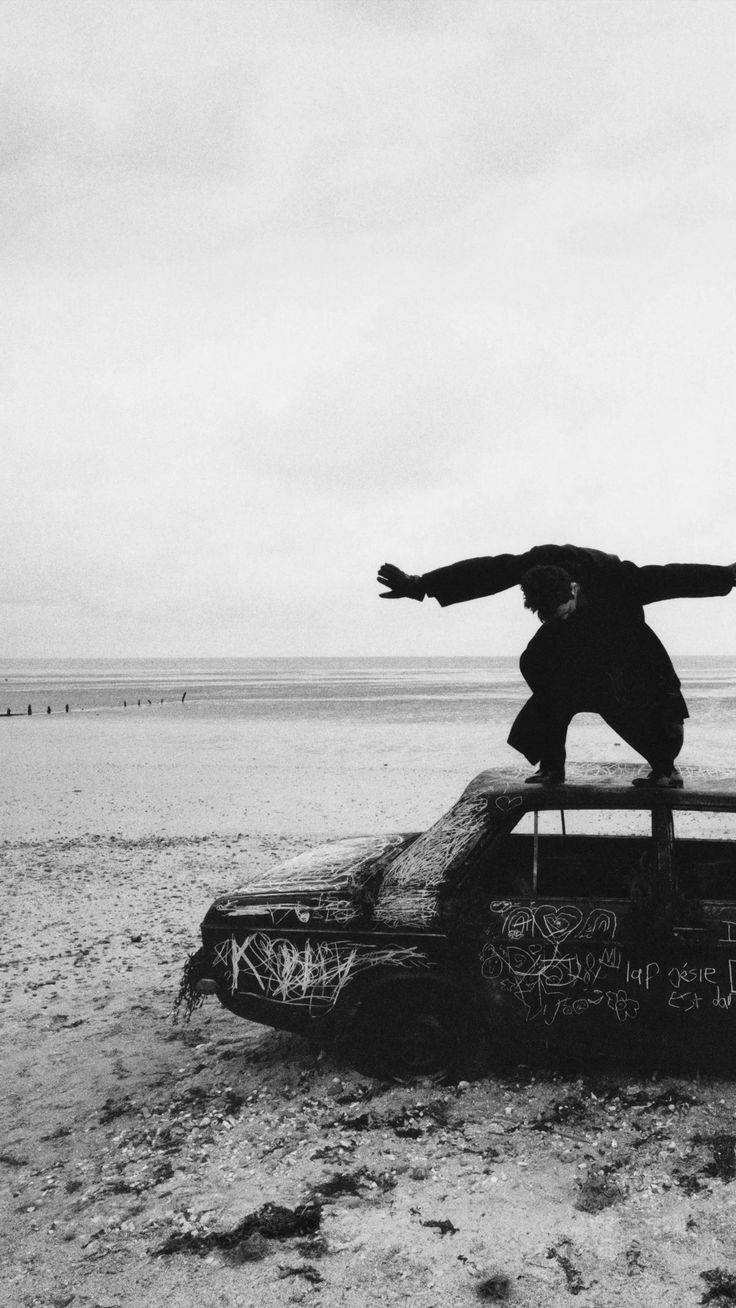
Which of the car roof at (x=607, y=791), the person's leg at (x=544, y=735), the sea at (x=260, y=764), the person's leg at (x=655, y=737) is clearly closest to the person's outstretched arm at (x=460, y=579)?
the person's leg at (x=544, y=735)

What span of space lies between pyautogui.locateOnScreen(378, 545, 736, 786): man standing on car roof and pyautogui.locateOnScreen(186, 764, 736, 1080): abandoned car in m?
0.34

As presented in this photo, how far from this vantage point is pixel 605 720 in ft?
15.9

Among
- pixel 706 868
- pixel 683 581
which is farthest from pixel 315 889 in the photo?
pixel 683 581

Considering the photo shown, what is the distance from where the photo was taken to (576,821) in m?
12.4

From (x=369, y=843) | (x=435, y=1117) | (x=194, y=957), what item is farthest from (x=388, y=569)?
(x=435, y=1117)

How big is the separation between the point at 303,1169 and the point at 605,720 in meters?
2.76

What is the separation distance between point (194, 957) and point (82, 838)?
7641 mm

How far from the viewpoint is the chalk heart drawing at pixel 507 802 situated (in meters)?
4.78

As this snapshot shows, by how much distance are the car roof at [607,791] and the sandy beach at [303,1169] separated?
1522mm

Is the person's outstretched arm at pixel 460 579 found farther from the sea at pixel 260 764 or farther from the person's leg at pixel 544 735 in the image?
the sea at pixel 260 764

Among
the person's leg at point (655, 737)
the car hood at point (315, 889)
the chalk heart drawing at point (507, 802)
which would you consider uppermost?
the person's leg at point (655, 737)

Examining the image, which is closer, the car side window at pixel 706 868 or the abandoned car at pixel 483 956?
the abandoned car at pixel 483 956

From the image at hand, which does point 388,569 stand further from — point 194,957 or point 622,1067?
point 622,1067

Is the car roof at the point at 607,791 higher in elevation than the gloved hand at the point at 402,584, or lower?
lower
